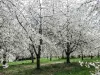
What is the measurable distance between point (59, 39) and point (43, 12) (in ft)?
15.4

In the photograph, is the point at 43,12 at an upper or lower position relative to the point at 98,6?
upper

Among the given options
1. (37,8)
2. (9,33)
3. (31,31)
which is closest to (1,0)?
(9,33)

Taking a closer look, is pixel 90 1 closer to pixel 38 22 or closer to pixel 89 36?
pixel 38 22

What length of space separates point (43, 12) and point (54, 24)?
7.46 ft

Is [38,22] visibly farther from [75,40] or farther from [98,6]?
[98,6]

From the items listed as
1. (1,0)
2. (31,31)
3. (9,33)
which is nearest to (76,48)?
(31,31)

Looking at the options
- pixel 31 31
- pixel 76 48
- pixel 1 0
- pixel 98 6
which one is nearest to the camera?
pixel 98 6

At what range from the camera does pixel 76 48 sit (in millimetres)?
30141

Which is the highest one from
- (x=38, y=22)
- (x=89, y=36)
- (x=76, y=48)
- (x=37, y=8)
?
(x=37, y=8)

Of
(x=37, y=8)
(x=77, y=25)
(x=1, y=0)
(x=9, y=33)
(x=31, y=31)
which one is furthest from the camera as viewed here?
(x=77, y=25)

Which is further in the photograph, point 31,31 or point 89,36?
point 89,36

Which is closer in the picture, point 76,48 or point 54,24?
point 54,24

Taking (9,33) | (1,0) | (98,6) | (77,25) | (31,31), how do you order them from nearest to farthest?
(98,6) < (1,0) < (9,33) < (31,31) < (77,25)

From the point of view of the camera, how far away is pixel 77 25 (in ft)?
92.5
